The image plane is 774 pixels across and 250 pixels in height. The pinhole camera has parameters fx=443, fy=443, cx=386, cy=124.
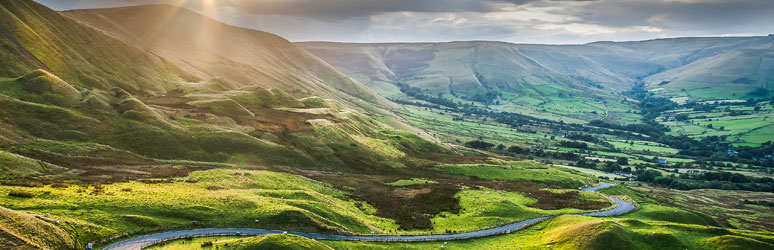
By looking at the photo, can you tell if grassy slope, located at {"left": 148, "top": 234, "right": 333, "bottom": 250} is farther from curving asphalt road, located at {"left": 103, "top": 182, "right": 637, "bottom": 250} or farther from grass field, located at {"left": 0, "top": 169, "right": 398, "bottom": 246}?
grass field, located at {"left": 0, "top": 169, "right": 398, "bottom": 246}

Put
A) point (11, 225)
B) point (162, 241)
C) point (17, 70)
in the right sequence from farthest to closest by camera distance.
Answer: point (17, 70) → point (162, 241) → point (11, 225)

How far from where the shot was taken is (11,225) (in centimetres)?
4756

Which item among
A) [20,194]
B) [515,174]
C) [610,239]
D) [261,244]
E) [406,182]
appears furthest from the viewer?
[515,174]

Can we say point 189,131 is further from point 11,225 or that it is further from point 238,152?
point 11,225

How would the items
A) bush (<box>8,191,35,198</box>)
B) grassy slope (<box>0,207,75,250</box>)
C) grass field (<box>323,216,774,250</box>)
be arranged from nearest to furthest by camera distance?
grassy slope (<box>0,207,75,250</box>)
bush (<box>8,191,35,198</box>)
grass field (<box>323,216,774,250</box>)

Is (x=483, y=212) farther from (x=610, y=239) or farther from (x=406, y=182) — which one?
(x=406, y=182)

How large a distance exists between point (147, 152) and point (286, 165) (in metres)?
40.9

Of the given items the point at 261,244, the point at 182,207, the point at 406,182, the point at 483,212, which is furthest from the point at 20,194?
the point at 406,182

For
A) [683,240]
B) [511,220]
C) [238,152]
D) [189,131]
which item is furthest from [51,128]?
[683,240]

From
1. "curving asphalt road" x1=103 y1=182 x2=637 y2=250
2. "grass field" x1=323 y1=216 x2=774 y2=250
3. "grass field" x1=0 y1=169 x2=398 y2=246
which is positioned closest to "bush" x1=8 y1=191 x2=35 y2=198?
"grass field" x1=0 y1=169 x2=398 y2=246

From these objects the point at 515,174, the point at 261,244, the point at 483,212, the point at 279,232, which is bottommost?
the point at 515,174

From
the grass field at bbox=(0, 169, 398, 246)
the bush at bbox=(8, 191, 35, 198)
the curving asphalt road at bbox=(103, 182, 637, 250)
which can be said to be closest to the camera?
the curving asphalt road at bbox=(103, 182, 637, 250)

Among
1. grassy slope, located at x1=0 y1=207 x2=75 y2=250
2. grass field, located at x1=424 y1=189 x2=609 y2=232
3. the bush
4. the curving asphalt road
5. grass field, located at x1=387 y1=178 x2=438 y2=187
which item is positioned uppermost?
grassy slope, located at x1=0 y1=207 x2=75 y2=250

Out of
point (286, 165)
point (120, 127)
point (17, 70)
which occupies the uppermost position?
point (17, 70)
